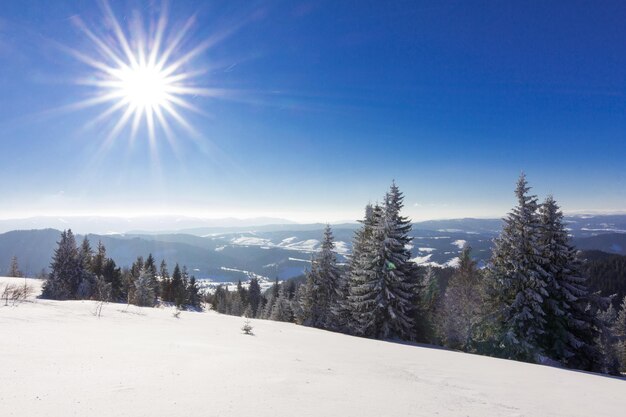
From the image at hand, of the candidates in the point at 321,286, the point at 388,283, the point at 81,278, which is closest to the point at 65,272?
the point at 81,278

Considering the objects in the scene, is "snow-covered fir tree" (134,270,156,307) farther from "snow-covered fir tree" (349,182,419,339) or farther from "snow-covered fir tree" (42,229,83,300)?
"snow-covered fir tree" (349,182,419,339)

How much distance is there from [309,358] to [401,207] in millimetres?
19236

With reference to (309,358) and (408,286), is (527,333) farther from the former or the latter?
(309,358)

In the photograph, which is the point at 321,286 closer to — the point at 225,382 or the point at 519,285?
the point at 519,285

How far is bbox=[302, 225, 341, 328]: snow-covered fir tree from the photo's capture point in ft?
98.2

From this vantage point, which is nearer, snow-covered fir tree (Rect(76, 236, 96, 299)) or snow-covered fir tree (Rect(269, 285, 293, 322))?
snow-covered fir tree (Rect(76, 236, 96, 299))

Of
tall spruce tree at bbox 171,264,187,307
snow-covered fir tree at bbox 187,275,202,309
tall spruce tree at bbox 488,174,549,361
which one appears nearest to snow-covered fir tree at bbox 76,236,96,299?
tall spruce tree at bbox 171,264,187,307

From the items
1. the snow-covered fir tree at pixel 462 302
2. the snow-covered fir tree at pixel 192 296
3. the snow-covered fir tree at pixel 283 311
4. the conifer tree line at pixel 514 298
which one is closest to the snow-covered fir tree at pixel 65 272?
the snow-covered fir tree at pixel 192 296

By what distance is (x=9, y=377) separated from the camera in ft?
15.1

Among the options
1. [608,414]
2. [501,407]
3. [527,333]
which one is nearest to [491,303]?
[527,333]

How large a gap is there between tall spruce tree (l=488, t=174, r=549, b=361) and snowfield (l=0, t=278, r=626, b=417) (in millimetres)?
10569

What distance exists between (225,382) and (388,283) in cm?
Answer: 2034

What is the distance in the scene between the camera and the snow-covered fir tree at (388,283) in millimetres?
23781

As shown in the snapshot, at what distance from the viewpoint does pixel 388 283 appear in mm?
24344
